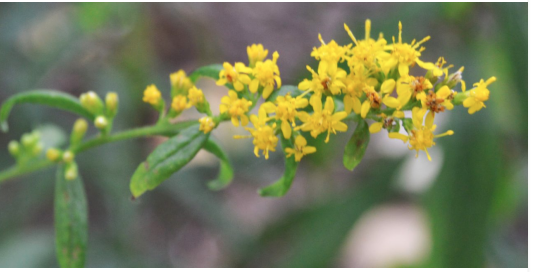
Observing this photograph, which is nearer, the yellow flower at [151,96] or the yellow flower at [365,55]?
the yellow flower at [365,55]

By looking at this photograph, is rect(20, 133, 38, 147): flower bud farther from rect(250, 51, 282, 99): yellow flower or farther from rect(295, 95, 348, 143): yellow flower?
rect(295, 95, 348, 143): yellow flower

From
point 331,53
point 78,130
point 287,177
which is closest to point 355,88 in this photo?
point 331,53

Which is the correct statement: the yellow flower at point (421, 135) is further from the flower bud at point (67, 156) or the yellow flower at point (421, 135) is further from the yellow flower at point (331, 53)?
the flower bud at point (67, 156)

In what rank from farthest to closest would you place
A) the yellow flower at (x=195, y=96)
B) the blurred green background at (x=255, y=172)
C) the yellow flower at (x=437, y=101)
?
the blurred green background at (x=255, y=172) → the yellow flower at (x=195, y=96) → the yellow flower at (x=437, y=101)

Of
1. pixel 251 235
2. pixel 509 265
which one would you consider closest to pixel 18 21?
pixel 251 235

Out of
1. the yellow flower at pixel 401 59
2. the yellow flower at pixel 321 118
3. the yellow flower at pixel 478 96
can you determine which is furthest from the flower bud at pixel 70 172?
the yellow flower at pixel 478 96

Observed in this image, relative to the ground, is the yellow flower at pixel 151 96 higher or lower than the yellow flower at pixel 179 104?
higher

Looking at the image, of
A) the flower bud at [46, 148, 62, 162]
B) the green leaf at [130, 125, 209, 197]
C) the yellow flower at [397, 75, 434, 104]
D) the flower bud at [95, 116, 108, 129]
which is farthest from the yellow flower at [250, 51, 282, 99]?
the flower bud at [46, 148, 62, 162]

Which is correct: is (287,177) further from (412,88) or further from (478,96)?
(478,96)
